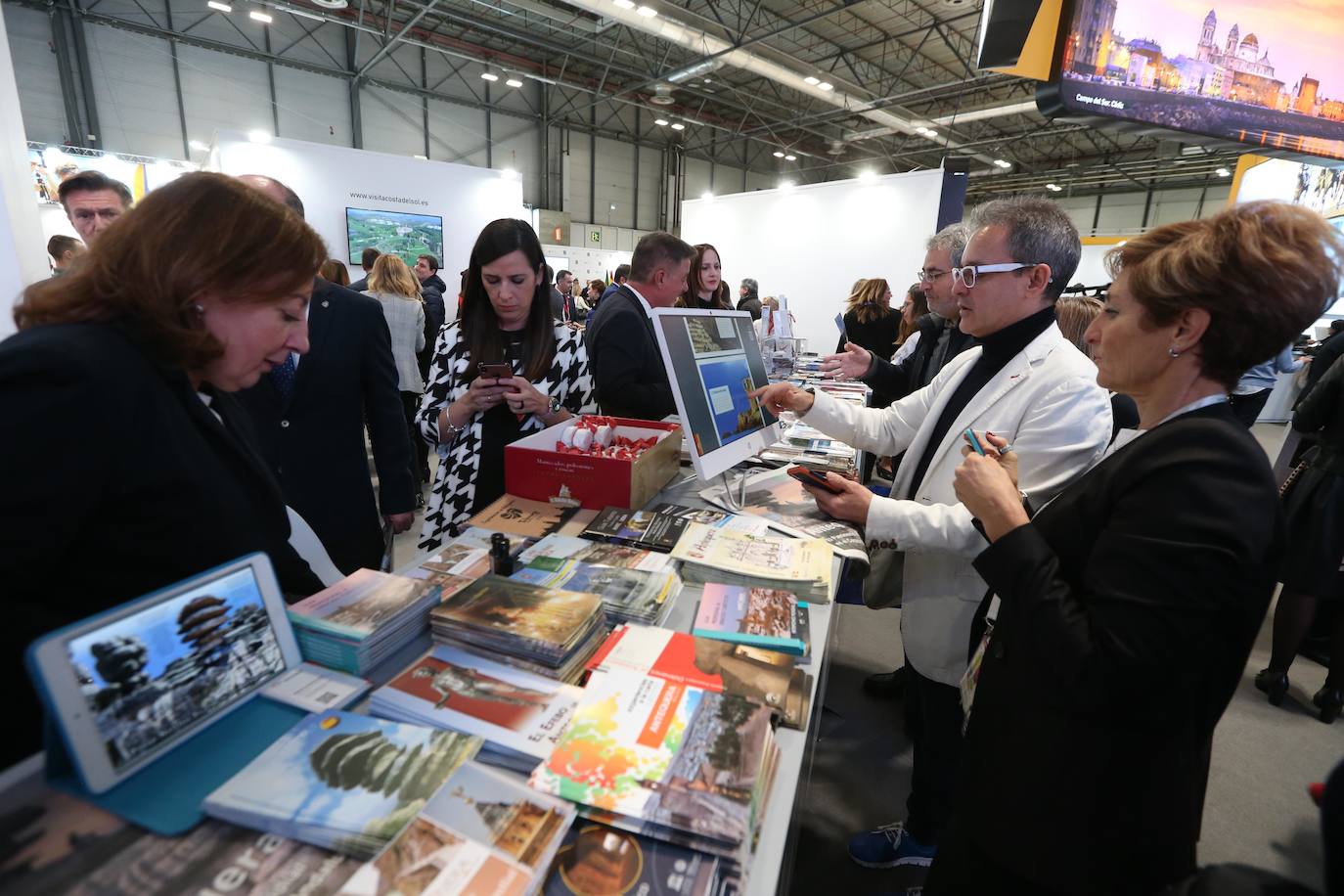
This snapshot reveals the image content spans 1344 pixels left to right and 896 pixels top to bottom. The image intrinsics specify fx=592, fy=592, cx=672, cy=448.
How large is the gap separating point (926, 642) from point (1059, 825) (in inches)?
26.0

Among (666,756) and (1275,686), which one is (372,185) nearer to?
(666,756)

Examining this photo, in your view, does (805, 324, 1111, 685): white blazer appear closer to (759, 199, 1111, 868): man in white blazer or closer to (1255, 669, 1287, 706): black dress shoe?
(759, 199, 1111, 868): man in white blazer

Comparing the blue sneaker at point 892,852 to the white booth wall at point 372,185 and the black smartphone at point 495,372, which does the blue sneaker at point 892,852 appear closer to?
the black smartphone at point 495,372

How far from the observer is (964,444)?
5.41ft

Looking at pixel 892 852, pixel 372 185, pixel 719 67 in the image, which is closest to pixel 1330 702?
pixel 892 852

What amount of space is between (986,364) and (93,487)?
199cm

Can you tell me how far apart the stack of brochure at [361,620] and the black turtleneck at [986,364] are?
146 centimetres

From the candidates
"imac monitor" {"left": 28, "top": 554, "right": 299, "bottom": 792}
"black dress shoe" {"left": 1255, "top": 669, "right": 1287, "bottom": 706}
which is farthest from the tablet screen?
"black dress shoe" {"left": 1255, "top": 669, "right": 1287, "bottom": 706}

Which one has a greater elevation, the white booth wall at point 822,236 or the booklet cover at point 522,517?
the white booth wall at point 822,236

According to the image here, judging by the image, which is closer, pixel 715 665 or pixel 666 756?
pixel 666 756

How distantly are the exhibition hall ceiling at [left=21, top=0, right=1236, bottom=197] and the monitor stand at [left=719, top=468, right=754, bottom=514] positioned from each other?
25.5 feet

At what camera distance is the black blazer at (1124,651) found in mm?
845

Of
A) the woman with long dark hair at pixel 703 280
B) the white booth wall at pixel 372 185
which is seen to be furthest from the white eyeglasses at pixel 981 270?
the white booth wall at pixel 372 185

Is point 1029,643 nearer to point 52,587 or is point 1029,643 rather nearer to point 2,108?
point 52,587
